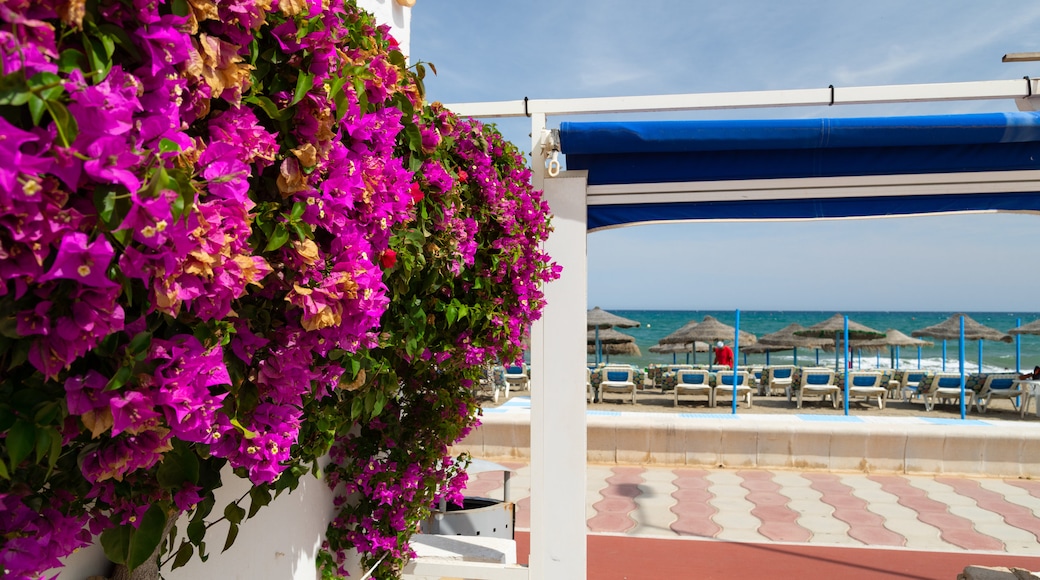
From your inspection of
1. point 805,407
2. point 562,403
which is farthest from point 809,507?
point 805,407

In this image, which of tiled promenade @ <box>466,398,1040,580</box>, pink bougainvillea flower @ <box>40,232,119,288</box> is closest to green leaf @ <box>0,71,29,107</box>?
pink bougainvillea flower @ <box>40,232,119,288</box>

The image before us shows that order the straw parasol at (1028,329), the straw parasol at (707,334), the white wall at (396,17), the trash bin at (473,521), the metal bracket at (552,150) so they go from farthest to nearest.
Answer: the straw parasol at (707,334) < the straw parasol at (1028,329) < the trash bin at (473,521) < the metal bracket at (552,150) < the white wall at (396,17)

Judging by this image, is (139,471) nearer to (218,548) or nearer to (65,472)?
(65,472)

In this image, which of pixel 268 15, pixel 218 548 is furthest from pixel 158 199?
pixel 218 548

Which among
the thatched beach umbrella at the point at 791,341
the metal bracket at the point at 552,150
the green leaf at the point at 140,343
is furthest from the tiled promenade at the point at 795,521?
the thatched beach umbrella at the point at 791,341

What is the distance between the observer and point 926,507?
242 inches

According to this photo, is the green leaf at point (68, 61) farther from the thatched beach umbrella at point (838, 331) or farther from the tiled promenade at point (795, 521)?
the thatched beach umbrella at point (838, 331)

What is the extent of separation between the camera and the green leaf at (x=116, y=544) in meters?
0.86

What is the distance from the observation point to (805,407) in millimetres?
14375

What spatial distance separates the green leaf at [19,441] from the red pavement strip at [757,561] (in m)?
4.12

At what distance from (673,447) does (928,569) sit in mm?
3292

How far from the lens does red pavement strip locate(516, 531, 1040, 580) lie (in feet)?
14.6

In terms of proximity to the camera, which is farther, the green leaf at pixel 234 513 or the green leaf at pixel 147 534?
the green leaf at pixel 234 513

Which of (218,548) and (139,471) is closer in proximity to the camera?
(139,471)
